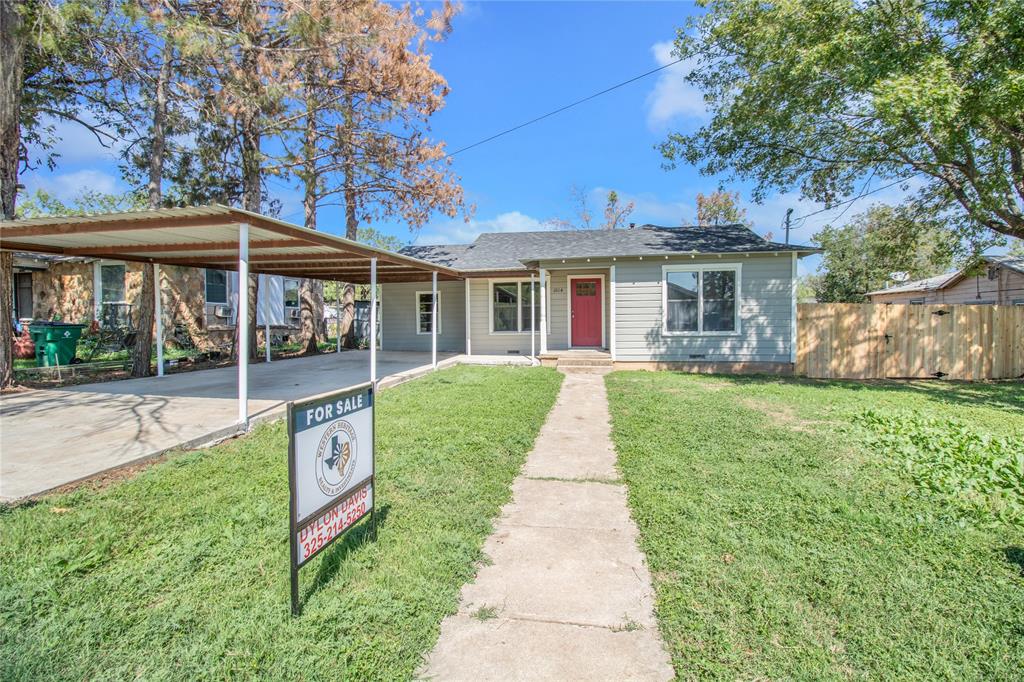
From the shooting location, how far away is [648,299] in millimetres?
11125

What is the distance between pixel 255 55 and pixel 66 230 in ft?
23.8

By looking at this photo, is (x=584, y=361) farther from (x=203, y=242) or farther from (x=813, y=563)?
(x=813, y=563)

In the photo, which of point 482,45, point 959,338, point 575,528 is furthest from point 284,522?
point 959,338

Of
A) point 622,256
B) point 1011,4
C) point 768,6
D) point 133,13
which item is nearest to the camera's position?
point 1011,4

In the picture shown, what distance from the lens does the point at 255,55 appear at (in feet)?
35.3

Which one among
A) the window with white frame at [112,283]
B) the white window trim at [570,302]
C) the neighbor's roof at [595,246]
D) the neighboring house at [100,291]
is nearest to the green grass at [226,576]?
the neighbor's roof at [595,246]

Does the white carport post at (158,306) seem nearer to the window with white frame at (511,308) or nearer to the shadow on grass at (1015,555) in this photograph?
the window with white frame at (511,308)

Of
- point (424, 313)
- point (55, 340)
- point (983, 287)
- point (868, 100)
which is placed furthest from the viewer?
point (983, 287)

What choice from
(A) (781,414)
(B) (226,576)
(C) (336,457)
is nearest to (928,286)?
A: (A) (781,414)

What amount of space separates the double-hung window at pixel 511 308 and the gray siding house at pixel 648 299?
0.10 feet

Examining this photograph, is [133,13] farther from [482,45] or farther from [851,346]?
[851,346]

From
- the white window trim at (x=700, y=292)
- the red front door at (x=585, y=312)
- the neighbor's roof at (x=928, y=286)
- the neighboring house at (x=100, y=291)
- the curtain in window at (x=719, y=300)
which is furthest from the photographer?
the neighbor's roof at (x=928, y=286)

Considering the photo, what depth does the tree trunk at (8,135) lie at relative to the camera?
7.29 m

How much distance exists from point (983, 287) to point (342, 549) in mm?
24616
